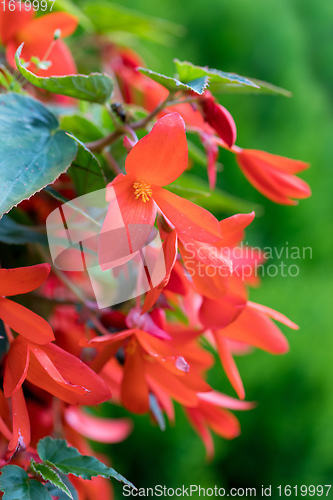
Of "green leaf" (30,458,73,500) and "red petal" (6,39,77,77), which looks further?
"red petal" (6,39,77,77)

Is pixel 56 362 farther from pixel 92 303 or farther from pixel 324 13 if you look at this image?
pixel 324 13

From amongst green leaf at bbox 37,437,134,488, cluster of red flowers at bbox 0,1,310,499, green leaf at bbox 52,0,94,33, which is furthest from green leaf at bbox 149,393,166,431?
green leaf at bbox 52,0,94,33

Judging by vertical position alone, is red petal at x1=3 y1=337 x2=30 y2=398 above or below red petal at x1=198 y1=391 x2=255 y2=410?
above

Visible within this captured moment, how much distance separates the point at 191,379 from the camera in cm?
31

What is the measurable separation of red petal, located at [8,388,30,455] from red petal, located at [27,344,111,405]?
15mm

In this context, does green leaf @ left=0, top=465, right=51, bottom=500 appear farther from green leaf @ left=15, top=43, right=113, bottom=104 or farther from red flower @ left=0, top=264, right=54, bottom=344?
green leaf @ left=15, top=43, right=113, bottom=104

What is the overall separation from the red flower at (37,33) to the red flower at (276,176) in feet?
0.57

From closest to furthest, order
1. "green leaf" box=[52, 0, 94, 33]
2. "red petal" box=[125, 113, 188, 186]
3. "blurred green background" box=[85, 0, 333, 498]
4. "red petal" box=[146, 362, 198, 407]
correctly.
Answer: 1. "red petal" box=[125, 113, 188, 186]
2. "red petal" box=[146, 362, 198, 407]
3. "green leaf" box=[52, 0, 94, 33]
4. "blurred green background" box=[85, 0, 333, 498]

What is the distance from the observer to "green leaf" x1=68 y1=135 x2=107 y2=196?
0.93 ft

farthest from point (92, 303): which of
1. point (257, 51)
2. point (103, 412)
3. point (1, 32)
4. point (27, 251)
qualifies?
point (257, 51)

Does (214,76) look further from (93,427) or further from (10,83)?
(93,427)

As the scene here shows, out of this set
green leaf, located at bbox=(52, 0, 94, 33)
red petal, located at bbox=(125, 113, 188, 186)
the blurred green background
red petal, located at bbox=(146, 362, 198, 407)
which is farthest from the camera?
the blurred green background

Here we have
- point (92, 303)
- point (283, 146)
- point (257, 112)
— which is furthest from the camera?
point (257, 112)

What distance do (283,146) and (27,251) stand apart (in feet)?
3.67
